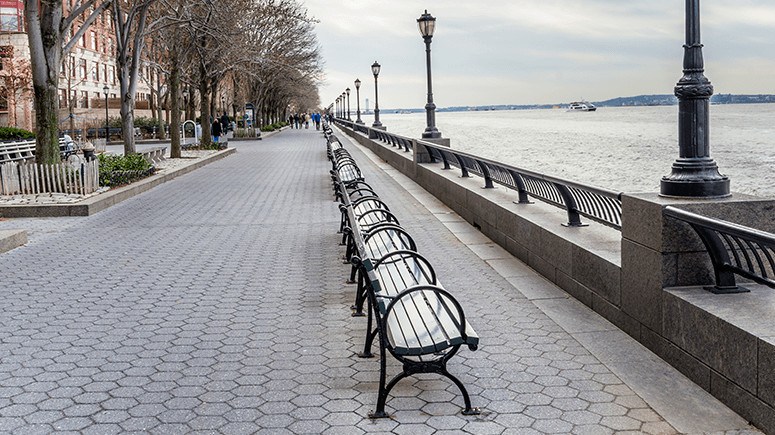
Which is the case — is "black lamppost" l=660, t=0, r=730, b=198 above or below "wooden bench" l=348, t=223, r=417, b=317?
above

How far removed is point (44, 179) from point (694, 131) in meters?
13.9

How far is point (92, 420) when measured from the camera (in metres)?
4.93

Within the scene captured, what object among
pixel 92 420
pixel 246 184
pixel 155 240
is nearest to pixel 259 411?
pixel 92 420

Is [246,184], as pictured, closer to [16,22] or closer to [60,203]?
[60,203]

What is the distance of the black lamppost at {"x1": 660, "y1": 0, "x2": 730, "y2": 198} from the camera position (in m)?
6.04

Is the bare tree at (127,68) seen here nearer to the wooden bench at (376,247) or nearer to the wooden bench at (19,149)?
the wooden bench at (19,149)

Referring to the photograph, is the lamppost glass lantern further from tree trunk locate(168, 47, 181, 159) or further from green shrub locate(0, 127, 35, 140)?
green shrub locate(0, 127, 35, 140)

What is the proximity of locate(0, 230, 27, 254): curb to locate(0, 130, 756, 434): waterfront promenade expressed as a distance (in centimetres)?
18

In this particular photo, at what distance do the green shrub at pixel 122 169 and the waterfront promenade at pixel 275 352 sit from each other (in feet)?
Answer: 23.9

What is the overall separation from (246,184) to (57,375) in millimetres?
16005

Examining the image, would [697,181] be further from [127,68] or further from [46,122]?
[127,68]

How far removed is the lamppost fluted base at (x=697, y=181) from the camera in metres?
6.01

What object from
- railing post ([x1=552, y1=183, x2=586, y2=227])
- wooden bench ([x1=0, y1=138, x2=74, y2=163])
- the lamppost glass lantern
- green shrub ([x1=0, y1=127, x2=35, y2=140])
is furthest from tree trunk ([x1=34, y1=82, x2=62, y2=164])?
green shrub ([x1=0, y1=127, x2=35, y2=140])

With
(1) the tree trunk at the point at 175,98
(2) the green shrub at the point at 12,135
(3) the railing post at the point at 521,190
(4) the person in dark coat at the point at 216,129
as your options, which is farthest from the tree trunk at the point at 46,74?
(2) the green shrub at the point at 12,135
